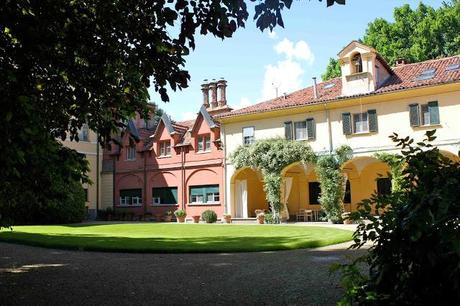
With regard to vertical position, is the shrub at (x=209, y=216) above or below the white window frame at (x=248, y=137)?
below

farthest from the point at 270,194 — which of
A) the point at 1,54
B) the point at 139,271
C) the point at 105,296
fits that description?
the point at 1,54

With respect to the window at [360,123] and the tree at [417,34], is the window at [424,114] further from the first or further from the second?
the tree at [417,34]

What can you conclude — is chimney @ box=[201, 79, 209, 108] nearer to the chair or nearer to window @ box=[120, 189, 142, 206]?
window @ box=[120, 189, 142, 206]

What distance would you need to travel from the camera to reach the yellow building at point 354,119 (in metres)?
23.0

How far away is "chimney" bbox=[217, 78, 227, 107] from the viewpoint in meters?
38.0

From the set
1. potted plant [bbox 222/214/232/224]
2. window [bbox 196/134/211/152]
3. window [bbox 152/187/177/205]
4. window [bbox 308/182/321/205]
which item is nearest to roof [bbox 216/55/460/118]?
window [bbox 196/134/211/152]

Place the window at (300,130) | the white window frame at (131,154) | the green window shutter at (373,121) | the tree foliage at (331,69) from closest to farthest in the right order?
the green window shutter at (373,121) < the window at (300,130) < the white window frame at (131,154) < the tree foliage at (331,69)

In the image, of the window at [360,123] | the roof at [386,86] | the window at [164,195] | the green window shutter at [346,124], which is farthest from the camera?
the window at [164,195]

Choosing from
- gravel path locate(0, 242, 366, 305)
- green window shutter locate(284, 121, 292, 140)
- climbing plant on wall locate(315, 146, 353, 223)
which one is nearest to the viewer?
gravel path locate(0, 242, 366, 305)

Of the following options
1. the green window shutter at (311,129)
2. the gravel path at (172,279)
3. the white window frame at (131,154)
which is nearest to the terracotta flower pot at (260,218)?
the green window shutter at (311,129)

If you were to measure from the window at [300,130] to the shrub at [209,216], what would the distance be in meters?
7.43

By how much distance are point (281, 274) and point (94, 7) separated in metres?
5.76

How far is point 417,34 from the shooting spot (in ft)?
135

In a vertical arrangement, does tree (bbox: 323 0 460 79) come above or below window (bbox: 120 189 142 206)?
above
